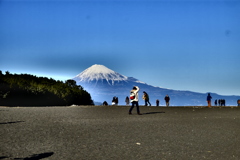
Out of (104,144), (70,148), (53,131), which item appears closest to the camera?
(70,148)

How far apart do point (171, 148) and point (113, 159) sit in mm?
2176

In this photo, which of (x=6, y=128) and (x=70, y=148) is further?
(x=6, y=128)

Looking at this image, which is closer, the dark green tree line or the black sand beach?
the black sand beach

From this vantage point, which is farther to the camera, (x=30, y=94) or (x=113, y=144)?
(x=30, y=94)

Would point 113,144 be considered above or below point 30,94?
below

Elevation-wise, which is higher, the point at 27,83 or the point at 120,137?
the point at 27,83

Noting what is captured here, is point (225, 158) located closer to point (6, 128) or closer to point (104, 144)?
point (104, 144)

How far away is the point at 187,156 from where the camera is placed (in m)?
8.09

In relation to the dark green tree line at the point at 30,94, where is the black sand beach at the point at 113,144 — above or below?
below

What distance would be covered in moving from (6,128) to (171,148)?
6.91 m

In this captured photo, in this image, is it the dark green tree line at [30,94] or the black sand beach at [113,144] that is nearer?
the black sand beach at [113,144]

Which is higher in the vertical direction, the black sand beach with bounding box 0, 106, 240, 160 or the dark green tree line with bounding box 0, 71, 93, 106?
the dark green tree line with bounding box 0, 71, 93, 106

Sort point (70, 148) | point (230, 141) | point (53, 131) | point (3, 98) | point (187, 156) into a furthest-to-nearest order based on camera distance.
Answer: point (3, 98) < point (53, 131) < point (230, 141) < point (70, 148) < point (187, 156)

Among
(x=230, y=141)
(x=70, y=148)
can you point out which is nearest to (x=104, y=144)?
(x=70, y=148)
